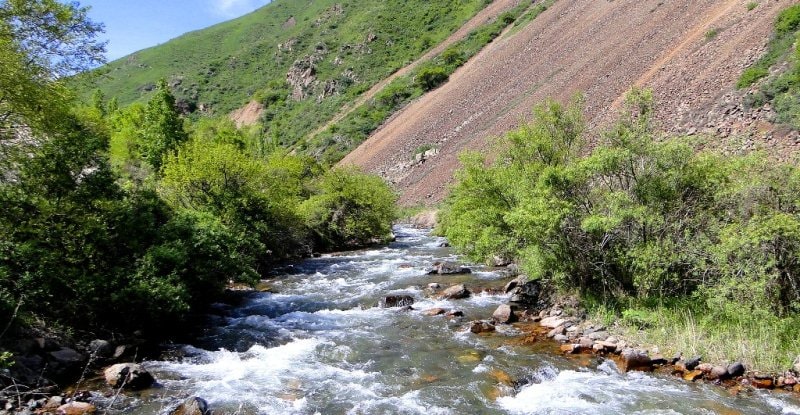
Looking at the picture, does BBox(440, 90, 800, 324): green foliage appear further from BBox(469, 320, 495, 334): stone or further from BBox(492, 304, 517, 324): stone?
BBox(469, 320, 495, 334): stone

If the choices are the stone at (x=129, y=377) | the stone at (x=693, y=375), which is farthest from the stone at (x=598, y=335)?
the stone at (x=129, y=377)

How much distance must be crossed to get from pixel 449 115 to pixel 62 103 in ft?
173

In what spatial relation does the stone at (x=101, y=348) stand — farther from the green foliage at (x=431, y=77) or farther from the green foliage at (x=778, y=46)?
the green foliage at (x=431, y=77)

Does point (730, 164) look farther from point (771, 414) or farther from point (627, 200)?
point (771, 414)

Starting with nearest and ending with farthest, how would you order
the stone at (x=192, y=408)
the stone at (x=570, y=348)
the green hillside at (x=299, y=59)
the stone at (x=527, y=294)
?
the stone at (x=192, y=408) → the stone at (x=570, y=348) → the stone at (x=527, y=294) → the green hillside at (x=299, y=59)

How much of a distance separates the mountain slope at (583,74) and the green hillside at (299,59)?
25.6 metres

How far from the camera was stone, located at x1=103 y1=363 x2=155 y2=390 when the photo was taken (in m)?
10.3

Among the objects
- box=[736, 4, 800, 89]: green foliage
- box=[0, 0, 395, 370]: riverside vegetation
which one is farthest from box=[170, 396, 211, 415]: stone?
box=[736, 4, 800, 89]: green foliage

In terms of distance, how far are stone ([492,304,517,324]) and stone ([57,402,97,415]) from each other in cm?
1018

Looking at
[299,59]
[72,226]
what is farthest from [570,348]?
[299,59]

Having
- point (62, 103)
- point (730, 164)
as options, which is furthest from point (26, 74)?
point (730, 164)

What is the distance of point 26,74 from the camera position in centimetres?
1091

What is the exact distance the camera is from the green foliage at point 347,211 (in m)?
32.4

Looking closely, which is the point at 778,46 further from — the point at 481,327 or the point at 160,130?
the point at 160,130
